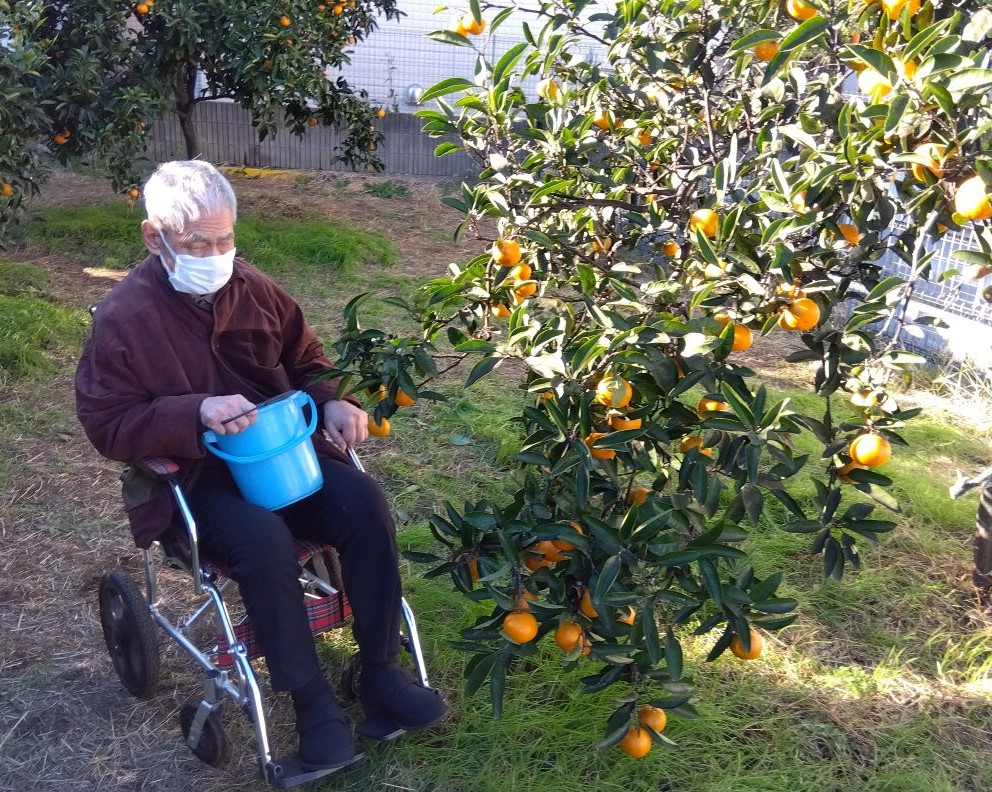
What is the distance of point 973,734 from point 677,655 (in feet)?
3.48

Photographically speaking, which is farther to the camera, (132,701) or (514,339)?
(132,701)

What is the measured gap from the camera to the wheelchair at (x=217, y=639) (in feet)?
6.49

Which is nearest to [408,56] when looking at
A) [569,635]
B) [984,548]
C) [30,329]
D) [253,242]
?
[253,242]

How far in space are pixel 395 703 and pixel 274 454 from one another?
0.64 meters

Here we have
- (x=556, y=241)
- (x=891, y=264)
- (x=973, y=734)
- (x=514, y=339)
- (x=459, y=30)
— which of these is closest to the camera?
(x=514, y=339)

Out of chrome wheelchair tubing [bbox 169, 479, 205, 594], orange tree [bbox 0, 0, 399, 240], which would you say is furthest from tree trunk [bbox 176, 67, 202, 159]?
chrome wheelchair tubing [bbox 169, 479, 205, 594]

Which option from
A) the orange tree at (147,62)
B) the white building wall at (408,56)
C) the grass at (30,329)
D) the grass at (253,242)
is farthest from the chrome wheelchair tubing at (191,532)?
the white building wall at (408,56)

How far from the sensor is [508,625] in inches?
70.2

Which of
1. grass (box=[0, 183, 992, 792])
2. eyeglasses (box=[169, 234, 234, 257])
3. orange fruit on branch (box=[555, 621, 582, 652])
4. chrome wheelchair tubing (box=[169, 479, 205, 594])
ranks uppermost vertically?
eyeglasses (box=[169, 234, 234, 257])

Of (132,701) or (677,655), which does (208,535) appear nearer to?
(132,701)

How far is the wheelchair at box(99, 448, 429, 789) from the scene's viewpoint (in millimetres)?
1979

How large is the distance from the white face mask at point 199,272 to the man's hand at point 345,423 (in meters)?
0.41

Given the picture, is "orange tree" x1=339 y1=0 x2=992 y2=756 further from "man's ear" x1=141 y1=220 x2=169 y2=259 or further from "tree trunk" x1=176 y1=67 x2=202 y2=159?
"tree trunk" x1=176 y1=67 x2=202 y2=159

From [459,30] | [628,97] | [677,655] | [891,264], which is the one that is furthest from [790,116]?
[891,264]
